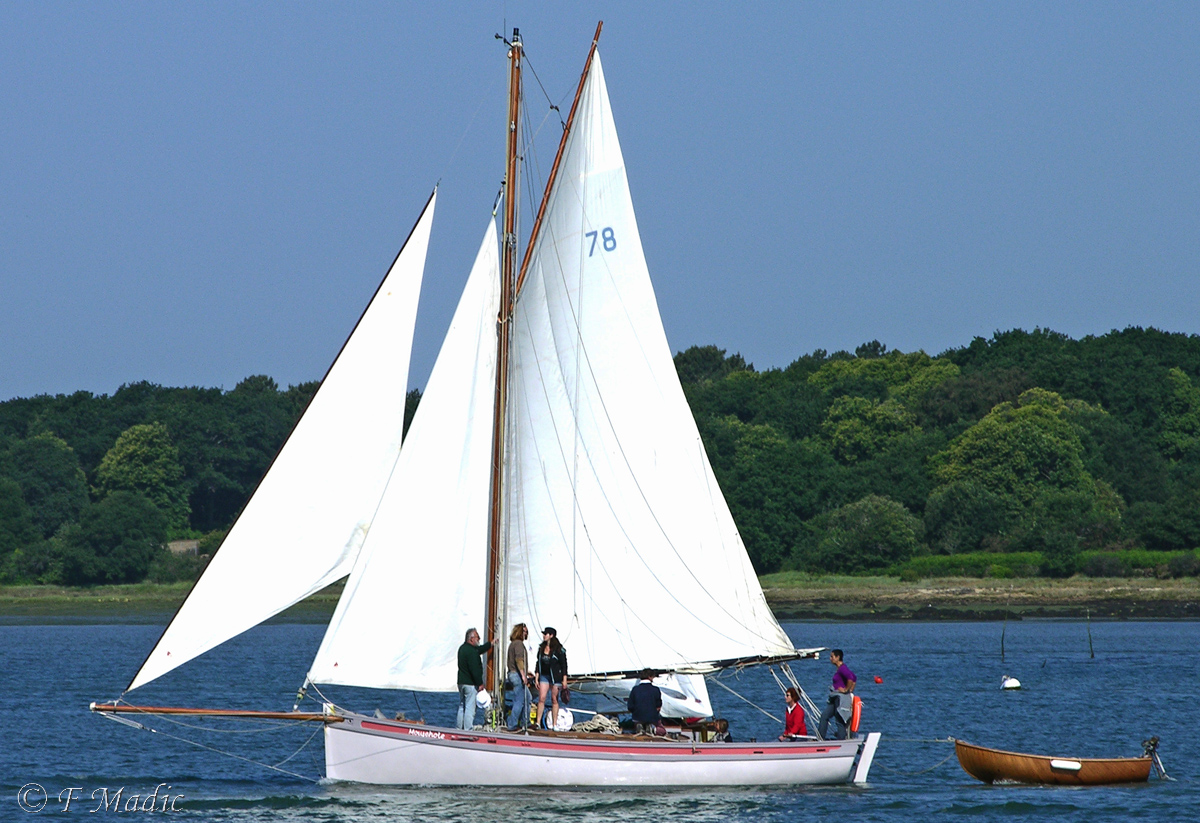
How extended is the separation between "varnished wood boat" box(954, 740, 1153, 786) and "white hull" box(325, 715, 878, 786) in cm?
552

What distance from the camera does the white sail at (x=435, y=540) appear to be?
26.9m

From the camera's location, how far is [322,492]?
26234 mm

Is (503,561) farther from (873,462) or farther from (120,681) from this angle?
(873,462)

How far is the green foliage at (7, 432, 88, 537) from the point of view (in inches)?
4978

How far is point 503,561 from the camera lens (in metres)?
28.5

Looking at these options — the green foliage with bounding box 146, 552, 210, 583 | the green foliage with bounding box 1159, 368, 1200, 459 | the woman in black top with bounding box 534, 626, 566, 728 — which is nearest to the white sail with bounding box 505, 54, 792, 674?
the woman in black top with bounding box 534, 626, 566, 728

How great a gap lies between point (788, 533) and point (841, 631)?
24713 mm

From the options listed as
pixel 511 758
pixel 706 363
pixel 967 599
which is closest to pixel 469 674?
pixel 511 758

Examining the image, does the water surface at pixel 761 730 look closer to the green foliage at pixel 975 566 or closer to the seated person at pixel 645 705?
the seated person at pixel 645 705

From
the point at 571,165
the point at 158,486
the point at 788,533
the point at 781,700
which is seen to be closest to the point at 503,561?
the point at 571,165

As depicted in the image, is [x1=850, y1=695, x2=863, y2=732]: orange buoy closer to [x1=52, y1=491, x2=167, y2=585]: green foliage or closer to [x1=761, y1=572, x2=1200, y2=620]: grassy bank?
[x1=761, y1=572, x2=1200, y2=620]: grassy bank

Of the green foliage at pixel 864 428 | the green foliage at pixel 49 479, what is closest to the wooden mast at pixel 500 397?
the green foliage at pixel 864 428

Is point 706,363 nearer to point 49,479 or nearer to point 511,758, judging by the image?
point 49,479

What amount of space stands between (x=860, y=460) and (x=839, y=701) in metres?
102
